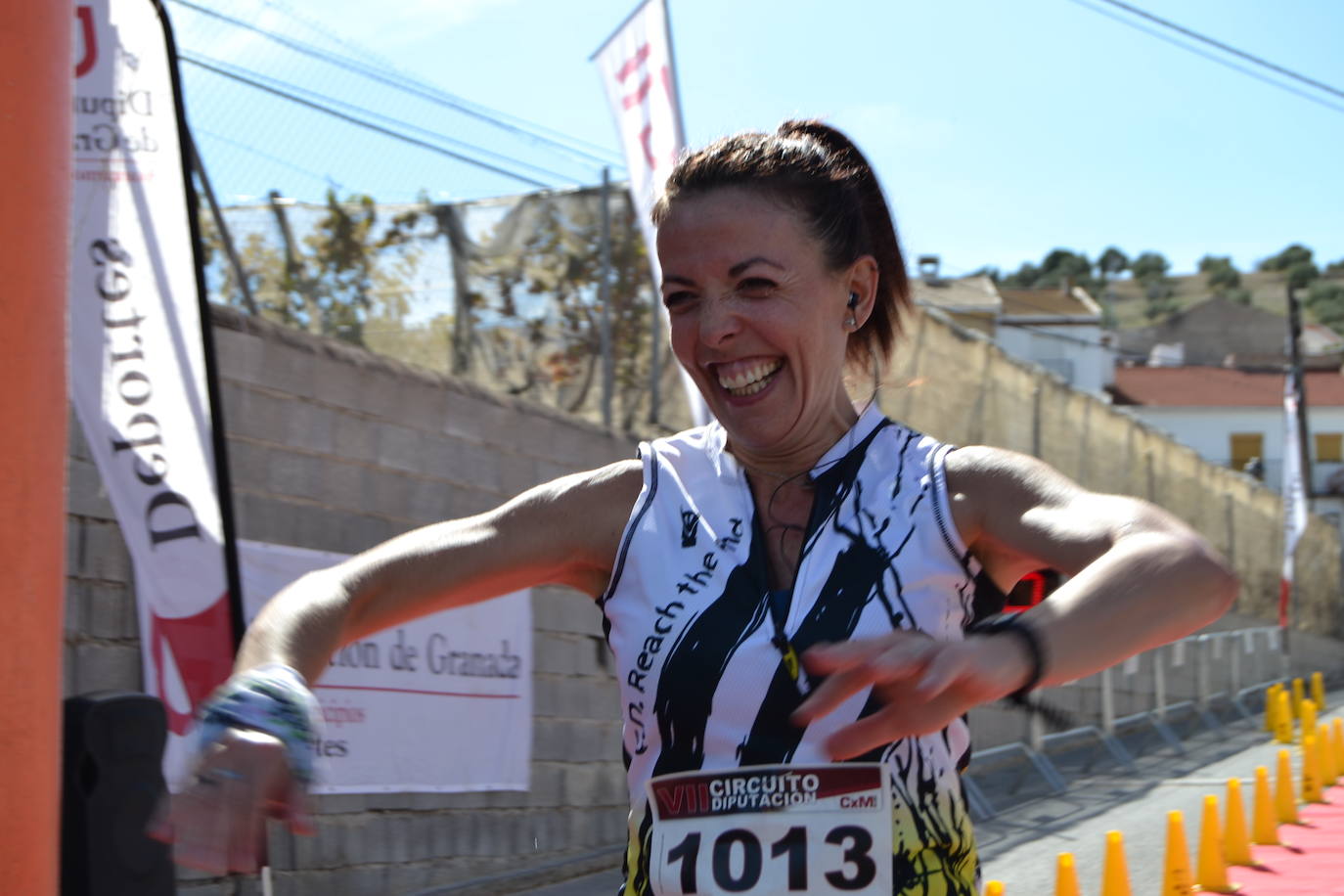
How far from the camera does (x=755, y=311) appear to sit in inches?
76.0

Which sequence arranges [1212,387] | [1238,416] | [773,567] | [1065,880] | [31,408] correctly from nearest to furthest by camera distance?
[773,567], [31,408], [1065,880], [1238,416], [1212,387]

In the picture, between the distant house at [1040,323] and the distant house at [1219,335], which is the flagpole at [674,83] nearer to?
the distant house at [1040,323]

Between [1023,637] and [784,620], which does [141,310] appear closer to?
[784,620]

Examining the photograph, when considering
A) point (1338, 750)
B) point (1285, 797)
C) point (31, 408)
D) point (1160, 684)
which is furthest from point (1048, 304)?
point (31, 408)

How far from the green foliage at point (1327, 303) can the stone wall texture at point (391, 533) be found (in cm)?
11073

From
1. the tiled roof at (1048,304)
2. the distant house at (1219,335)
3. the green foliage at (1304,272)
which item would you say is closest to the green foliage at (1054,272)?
the green foliage at (1304,272)

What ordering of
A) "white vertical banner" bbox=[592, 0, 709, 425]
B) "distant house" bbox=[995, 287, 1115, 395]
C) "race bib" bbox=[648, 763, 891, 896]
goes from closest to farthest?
"race bib" bbox=[648, 763, 891, 896]
"white vertical banner" bbox=[592, 0, 709, 425]
"distant house" bbox=[995, 287, 1115, 395]

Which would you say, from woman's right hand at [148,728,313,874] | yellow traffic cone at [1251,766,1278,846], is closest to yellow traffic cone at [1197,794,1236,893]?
yellow traffic cone at [1251,766,1278,846]

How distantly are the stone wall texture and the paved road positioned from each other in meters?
0.48

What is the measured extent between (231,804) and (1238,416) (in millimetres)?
65273

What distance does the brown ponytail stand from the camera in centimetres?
196

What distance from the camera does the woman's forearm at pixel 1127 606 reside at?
4.86ft

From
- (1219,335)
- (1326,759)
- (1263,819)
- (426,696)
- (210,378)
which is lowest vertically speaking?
A: (1263,819)

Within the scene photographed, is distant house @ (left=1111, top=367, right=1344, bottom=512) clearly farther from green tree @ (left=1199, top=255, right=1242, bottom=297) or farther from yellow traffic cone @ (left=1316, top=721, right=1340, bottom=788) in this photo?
green tree @ (left=1199, top=255, right=1242, bottom=297)
